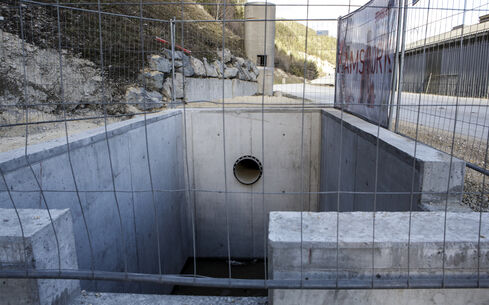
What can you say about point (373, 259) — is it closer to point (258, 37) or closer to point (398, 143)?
point (398, 143)

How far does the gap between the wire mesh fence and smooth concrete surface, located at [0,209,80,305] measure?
0.03 meters

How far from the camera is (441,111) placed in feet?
21.1

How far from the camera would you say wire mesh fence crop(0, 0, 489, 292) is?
208 centimetres

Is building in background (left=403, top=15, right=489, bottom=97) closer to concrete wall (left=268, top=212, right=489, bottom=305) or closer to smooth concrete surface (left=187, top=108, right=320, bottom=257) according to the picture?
concrete wall (left=268, top=212, right=489, bottom=305)

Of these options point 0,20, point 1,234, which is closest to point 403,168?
point 1,234

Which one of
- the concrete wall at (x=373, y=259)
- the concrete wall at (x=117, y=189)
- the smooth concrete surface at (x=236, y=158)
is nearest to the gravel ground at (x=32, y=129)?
the concrete wall at (x=117, y=189)

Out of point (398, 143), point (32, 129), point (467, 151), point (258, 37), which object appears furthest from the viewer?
point (258, 37)

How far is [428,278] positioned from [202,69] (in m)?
10.8

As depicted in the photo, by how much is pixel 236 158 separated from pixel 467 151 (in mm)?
5080

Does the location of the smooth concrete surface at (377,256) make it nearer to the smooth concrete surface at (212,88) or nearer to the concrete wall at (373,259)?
the concrete wall at (373,259)

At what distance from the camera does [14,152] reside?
11.6ft

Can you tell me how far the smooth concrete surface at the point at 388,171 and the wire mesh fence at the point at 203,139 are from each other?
0.11 feet

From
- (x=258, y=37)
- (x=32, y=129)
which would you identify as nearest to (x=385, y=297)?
(x=32, y=129)

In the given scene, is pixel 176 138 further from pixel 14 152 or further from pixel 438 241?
pixel 438 241
